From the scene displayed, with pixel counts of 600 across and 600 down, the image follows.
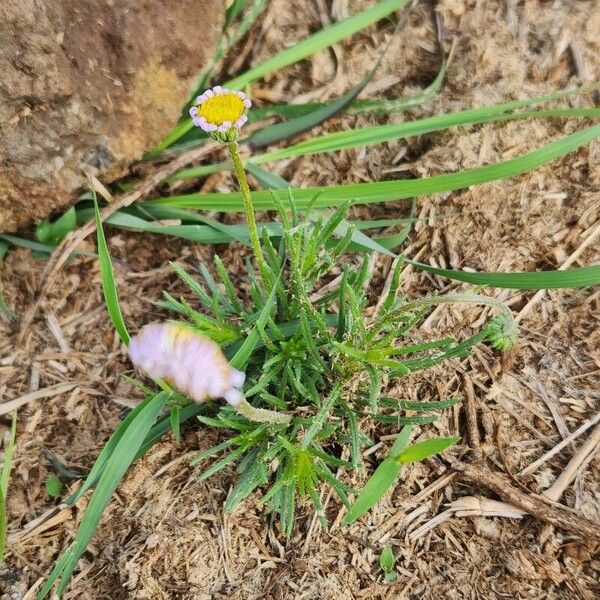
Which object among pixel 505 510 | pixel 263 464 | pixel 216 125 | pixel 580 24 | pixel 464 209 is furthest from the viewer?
pixel 580 24

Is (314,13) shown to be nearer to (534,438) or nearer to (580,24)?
(580,24)

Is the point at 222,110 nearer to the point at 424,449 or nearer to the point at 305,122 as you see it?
the point at 424,449

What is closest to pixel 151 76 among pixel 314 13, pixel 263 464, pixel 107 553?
pixel 314 13

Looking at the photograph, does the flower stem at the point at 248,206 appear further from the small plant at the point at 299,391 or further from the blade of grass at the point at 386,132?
the blade of grass at the point at 386,132

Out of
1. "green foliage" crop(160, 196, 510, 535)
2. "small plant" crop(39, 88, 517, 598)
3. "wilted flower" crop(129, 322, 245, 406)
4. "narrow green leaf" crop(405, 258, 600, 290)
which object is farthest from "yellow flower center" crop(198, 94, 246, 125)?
"narrow green leaf" crop(405, 258, 600, 290)

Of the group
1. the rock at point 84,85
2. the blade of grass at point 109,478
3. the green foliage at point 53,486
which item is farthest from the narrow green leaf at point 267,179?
the green foliage at point 53,486

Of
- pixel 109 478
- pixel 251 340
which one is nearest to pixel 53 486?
pixel 109 478
